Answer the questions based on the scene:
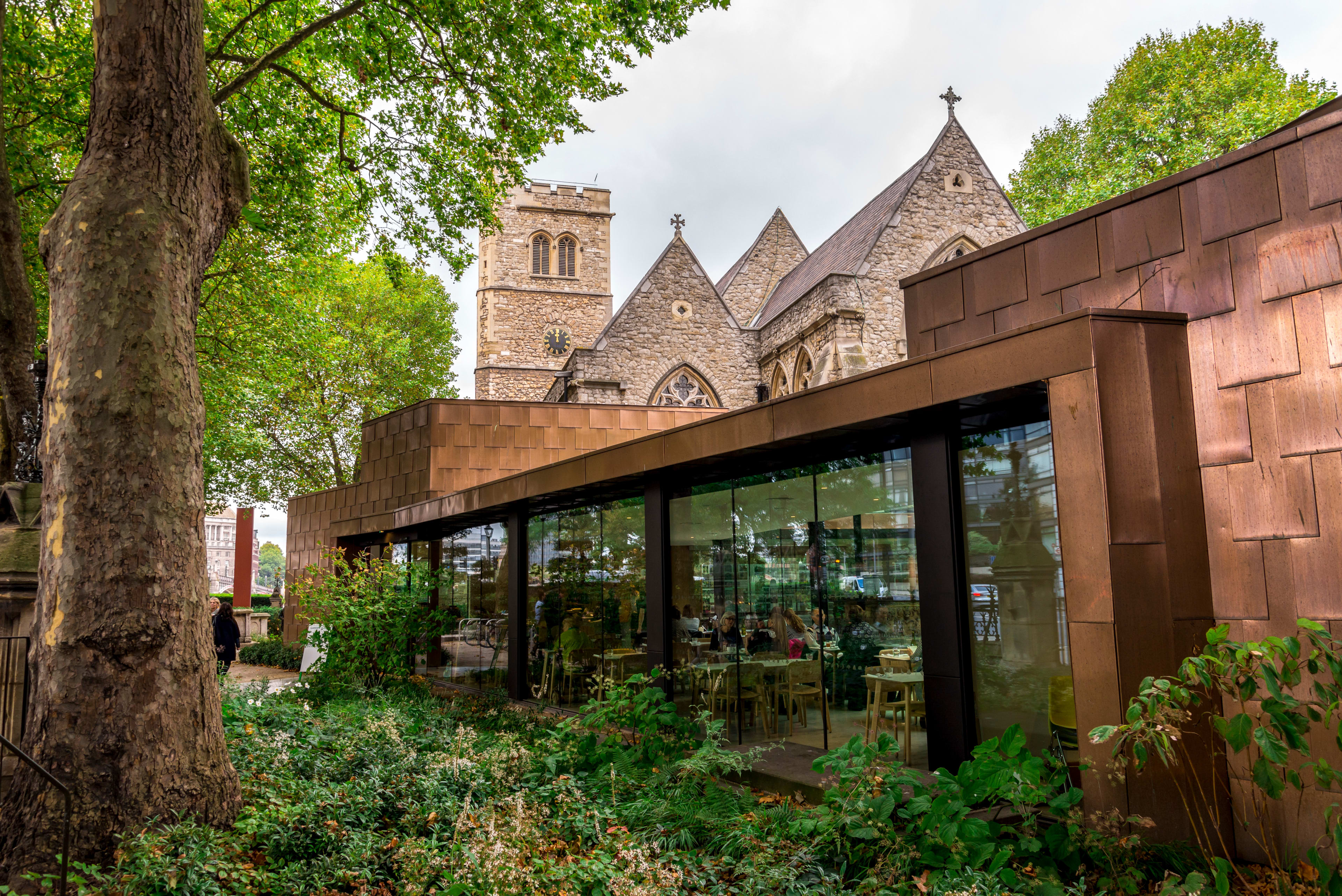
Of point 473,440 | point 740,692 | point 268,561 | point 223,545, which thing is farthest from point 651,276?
point 268,561

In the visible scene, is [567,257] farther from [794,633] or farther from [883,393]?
[883,393]

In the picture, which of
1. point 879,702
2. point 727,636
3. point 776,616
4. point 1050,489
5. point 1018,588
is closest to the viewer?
point 1050,489

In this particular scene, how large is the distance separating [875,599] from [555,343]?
39.9 m

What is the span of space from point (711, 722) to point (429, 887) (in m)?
2.44

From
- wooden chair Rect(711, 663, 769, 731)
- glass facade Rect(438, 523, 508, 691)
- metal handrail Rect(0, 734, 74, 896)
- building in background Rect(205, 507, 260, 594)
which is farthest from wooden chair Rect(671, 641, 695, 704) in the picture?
building in background Rect(205, 507, 260, 594)

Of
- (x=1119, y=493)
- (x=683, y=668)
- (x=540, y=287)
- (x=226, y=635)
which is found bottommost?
(x=226, y=635)

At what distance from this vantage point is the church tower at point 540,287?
44.1 m

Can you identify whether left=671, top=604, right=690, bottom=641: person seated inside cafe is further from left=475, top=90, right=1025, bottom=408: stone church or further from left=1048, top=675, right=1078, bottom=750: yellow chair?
left=475, top=90, right=1025, bottom=408: stone church

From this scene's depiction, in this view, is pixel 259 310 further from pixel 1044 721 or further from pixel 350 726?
pixel 1044 721

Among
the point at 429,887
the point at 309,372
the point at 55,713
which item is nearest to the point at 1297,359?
the point at 429,887

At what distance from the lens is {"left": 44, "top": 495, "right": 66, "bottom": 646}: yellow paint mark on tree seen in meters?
4.57

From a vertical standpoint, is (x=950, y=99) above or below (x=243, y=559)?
above

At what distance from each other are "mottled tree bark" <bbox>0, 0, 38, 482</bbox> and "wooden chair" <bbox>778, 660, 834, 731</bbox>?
7911 mm

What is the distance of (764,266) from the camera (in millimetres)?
36062
